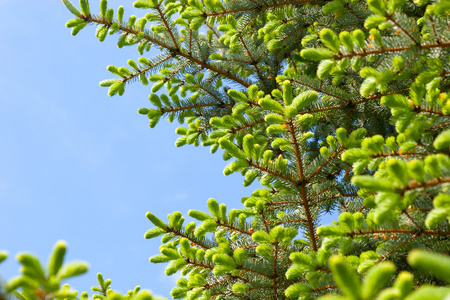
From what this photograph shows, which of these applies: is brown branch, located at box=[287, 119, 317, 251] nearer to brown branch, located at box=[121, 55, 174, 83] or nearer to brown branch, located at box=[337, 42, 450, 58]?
brown branch, located at box=[337, 42, 450, 58]

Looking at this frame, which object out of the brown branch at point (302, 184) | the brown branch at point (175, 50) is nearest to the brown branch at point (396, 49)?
the brown branch at point (302, 184)

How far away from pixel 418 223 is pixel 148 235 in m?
1.77

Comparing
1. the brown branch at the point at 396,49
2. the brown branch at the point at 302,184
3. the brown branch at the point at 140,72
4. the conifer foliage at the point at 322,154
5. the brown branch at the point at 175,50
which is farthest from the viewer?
the brown branch at the point at 140,72

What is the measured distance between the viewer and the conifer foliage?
144cm

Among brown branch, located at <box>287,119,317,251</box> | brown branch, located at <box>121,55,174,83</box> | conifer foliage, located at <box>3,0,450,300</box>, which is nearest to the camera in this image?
conifer foliage, located at <box>3,0,450,300</box>

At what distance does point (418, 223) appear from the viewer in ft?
6.07

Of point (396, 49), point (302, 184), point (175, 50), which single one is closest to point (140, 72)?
point (175, 50)

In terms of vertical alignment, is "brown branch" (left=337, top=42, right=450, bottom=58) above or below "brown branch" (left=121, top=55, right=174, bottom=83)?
below

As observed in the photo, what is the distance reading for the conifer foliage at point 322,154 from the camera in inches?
56.5

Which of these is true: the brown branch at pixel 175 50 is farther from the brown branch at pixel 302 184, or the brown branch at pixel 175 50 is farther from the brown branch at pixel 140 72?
the brown branch at pixel 302 184

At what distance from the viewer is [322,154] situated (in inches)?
99.3

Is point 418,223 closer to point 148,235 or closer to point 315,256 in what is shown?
point 315,256

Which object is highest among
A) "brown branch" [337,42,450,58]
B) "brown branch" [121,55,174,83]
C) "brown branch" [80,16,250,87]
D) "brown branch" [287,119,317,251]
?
"brown branch" [80,16,250,87]

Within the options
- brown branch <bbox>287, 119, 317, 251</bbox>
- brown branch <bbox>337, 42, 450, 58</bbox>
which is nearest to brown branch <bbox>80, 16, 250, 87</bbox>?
brown branch <bbox>287, 119, 317, 251</bbox>
